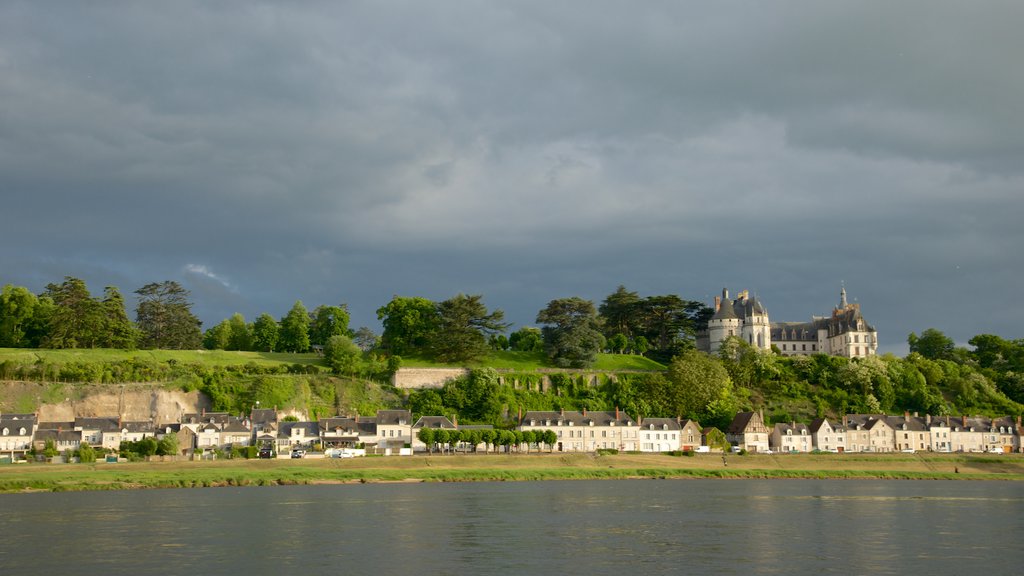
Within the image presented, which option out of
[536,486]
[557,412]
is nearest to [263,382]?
[557,412]

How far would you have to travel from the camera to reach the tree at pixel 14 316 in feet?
309

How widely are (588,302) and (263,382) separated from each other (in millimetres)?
37348

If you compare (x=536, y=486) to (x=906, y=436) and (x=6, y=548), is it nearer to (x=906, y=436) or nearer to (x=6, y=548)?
(x=6, y=548)

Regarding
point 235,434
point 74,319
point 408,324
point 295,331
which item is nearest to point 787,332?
point 408,324

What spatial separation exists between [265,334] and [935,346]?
3360 inches

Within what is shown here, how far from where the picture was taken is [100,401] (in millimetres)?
81625

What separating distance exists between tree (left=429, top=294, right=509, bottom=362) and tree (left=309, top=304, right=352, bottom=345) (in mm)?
15235

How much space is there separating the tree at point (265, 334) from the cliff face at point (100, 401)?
81.2 ft

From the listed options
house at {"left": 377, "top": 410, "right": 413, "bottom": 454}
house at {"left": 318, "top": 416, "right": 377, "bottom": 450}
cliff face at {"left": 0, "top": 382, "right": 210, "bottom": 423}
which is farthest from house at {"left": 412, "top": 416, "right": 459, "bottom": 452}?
cliff face at {"left": 0, "top": 382, "right": 210, "bottom": 423}

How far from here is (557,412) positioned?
8812 cm

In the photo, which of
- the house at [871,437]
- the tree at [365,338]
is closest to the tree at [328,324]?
the tree at [365,338]

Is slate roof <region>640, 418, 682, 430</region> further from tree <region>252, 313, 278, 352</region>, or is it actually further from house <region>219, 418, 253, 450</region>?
tree <region>252, 313, 278, 352</region>

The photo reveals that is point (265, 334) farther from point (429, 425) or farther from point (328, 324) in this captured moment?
point (429, 425)

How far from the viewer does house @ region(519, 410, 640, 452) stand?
8469 centimetres
